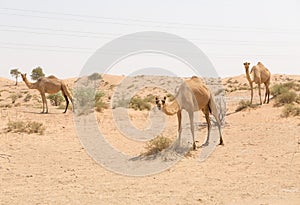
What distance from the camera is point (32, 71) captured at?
57906 mm

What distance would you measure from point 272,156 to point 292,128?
3.73m

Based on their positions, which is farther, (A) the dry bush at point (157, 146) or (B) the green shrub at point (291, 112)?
(B) the green shrub at point (291, 112)

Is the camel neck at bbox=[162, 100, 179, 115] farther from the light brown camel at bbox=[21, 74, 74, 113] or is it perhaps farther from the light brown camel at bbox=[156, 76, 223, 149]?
the light brown camel at bbox=[21, 74, 74, 113]

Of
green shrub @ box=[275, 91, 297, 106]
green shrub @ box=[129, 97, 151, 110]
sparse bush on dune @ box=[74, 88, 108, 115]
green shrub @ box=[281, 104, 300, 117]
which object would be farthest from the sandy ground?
green shrub @ box=[129, 97, 151, 110]

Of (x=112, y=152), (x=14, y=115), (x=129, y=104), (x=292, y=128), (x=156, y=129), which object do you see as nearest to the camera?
(x=112, y=152)

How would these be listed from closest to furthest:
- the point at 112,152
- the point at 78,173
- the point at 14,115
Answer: the point at 78,173 → the point at 112,152 → the point at 14,115

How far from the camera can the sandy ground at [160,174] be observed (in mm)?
6348

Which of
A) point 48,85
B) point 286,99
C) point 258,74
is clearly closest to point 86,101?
point 48,85

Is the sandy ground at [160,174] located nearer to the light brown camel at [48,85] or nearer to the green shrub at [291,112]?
the green shrub at [291,112]

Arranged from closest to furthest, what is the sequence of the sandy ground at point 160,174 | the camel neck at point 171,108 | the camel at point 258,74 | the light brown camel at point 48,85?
the sandy ground at point 160,174, the camel neck at point 171,108, the camel at point 258,74, the light brown camel at point 48,85

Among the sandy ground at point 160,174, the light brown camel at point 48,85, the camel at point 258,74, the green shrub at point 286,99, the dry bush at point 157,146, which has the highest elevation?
the camel at point 258,74

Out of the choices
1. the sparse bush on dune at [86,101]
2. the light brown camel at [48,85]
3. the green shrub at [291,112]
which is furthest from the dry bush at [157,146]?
the light brown camel at [48,85]

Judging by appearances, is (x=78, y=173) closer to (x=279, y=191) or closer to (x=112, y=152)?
(x=112, y=152)

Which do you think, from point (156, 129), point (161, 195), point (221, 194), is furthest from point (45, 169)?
point (156, 129)
